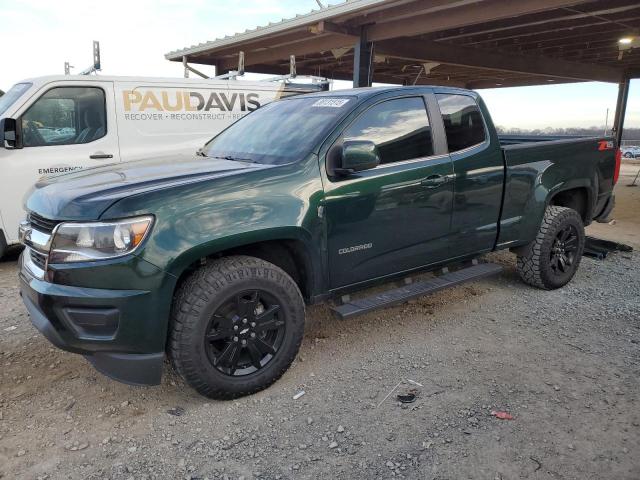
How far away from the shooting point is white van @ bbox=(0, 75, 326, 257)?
5.36 m

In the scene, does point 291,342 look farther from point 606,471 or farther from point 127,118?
point 127,118

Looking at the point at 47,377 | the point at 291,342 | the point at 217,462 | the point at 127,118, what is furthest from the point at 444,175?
the point at 127,118

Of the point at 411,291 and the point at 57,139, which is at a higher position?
the point at 57,139

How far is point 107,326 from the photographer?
254 centimetres

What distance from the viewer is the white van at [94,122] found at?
211 inches

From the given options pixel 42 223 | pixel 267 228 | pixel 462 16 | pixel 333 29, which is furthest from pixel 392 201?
pixel 333 29

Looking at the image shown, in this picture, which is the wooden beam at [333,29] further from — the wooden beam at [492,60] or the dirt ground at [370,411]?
the dirt ground at [370,411]

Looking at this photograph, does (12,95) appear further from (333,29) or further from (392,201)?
(333,29)

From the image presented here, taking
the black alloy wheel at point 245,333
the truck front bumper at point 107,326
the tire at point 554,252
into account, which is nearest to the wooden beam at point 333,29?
the tire at point 554,252

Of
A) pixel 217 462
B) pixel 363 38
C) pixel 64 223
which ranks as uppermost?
pixel 363 38

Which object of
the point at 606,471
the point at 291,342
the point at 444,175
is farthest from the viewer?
the point at 444,175

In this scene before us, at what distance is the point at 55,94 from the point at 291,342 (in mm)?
4377

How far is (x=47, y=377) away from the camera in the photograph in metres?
3.22

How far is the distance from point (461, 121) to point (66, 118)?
4.41 m
